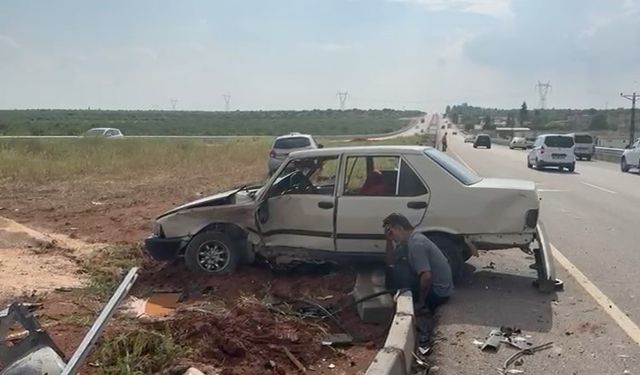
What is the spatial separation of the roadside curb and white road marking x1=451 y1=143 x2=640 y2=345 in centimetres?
192

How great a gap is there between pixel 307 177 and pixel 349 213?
0.79 metres

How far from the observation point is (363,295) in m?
7.57

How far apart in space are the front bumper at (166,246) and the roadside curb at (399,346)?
3330 millimetres

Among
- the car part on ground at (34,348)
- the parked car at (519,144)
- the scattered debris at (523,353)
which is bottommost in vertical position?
the parked car at (519,144)

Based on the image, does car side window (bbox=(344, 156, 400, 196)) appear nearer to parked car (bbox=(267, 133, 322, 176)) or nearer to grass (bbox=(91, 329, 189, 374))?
grass (bbox=(91, 329, 189, 374))

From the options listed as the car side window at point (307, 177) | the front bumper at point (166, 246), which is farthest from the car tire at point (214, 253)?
the car side window at point (307, 177)

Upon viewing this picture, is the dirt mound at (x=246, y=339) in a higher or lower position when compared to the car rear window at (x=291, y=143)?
lower

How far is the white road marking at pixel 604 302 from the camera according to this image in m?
6.57

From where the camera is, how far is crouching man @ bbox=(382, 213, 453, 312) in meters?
7.25

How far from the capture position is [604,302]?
7605 millimetres

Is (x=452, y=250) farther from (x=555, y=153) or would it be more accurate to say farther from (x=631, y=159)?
(x=631, y=159)

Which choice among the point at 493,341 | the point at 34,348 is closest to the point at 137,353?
the point at 34,348

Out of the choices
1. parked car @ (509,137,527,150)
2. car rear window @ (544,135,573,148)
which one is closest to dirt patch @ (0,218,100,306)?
car rear window @ (544,135,573,148)

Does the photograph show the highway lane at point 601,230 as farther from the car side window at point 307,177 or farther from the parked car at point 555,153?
the parked car at point 555,153
